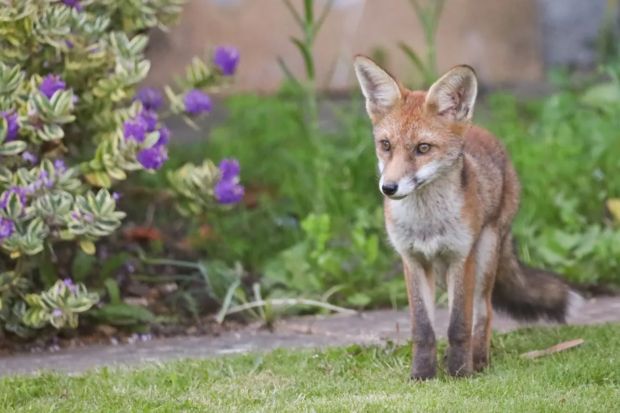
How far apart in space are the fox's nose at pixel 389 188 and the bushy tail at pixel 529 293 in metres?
1.08

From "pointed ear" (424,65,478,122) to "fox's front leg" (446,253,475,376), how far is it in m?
0.57

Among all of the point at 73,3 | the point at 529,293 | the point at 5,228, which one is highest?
the point at 73,3

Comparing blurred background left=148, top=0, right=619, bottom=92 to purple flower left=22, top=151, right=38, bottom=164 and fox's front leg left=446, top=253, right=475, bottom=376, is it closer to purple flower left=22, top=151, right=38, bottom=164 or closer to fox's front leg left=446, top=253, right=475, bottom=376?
purple flower left=22, top=151, right=38, bottom=164

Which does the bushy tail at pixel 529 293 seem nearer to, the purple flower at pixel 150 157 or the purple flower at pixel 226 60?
the purple flower at pixel 150 157

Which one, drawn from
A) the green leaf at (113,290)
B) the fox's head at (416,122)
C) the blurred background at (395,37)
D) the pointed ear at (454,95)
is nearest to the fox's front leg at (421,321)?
the fox's head at (416,122)

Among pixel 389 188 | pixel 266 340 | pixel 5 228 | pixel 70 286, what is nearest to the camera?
pixel 389 188

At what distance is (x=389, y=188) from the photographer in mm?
4828

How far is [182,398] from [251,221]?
3216 millimetres

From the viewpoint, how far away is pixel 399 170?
4.90m

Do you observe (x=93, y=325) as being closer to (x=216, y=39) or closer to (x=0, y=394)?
(x=0, y=394)

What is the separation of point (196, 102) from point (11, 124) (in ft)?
3.91

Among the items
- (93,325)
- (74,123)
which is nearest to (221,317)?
(93,325)

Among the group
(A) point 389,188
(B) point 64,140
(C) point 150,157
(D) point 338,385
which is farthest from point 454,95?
(B) point 64,140

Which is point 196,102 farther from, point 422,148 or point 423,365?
point 423,365
